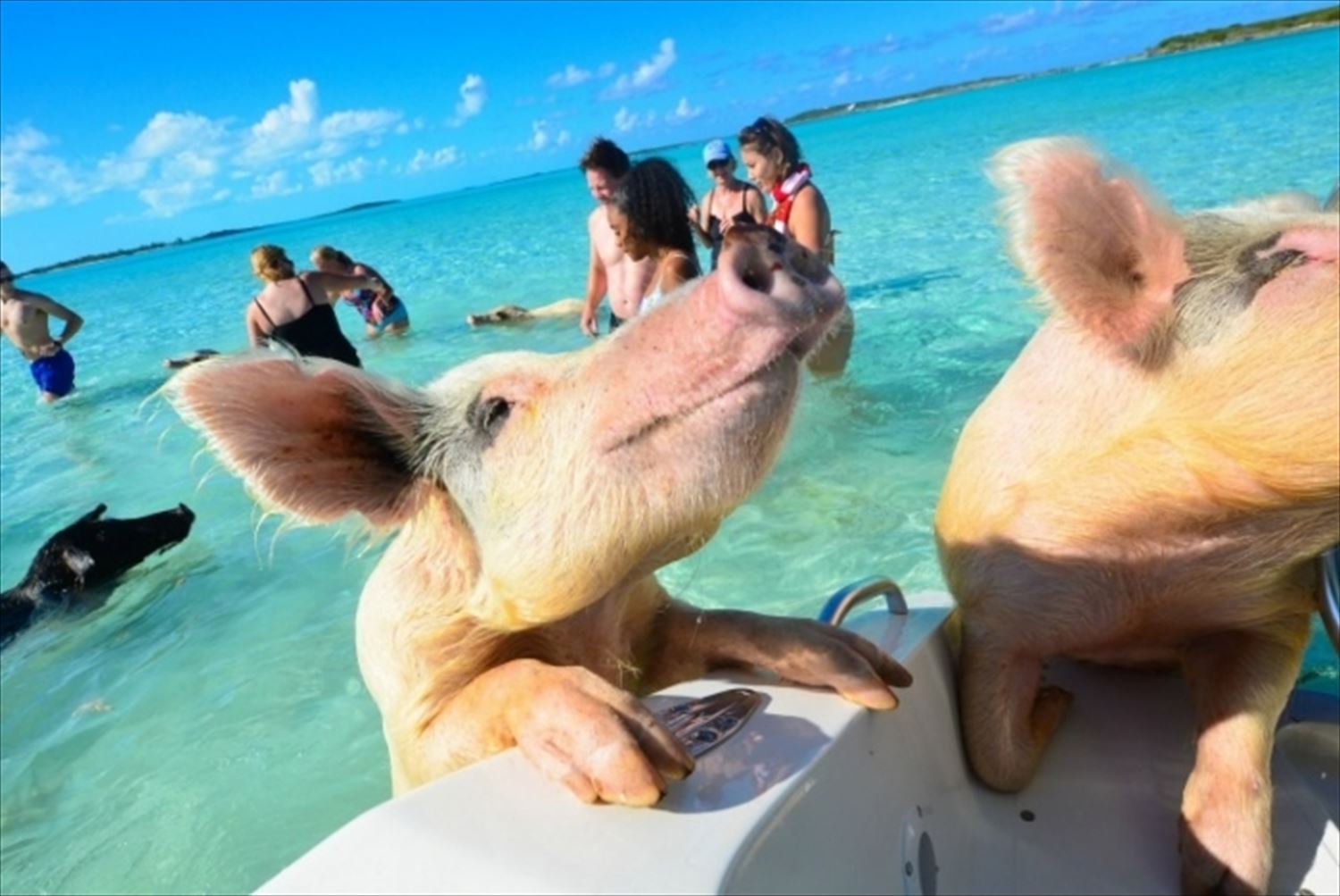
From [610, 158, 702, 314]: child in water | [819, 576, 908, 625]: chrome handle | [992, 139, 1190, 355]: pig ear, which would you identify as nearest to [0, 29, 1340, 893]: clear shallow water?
[992, 139, 1190, 355]: pig ear

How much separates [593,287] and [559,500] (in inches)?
218

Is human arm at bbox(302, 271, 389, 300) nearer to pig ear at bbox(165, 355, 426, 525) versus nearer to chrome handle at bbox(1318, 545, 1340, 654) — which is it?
pig ear at bbox(165, 355, 426, 525)

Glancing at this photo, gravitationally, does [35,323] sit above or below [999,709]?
above

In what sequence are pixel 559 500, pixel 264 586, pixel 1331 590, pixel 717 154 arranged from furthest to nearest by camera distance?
1. pixel 717 154
2. pixel 264 586
3. pixel 1331 590
4. pixel 559 500

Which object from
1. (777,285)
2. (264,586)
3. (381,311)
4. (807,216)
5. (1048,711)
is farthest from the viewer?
(381,311)

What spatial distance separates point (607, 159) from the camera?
19.2 feet

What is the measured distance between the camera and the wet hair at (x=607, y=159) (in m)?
5.85

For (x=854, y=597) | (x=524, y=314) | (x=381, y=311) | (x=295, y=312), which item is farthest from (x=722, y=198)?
(x=381, y=311)

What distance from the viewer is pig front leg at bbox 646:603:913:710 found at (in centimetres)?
195

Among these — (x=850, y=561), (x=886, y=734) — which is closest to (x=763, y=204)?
(x=850, y=561)

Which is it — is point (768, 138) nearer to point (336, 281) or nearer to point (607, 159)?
point (607, 159)

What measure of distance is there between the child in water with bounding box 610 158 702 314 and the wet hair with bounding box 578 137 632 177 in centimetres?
77

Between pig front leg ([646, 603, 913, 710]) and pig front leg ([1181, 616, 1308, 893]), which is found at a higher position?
pig front leg ([646, 603, 913, 710])

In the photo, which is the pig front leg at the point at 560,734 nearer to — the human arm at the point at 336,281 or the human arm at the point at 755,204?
the human arm at the point at 755,204
